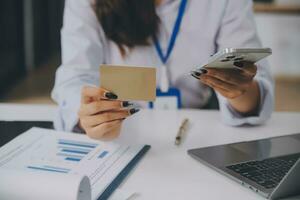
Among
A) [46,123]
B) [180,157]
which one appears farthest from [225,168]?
[46,123]

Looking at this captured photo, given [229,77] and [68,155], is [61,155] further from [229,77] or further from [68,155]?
[229,77]

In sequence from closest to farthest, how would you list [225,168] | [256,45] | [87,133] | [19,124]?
[225,168], [87,133], [19,124], [256,45]

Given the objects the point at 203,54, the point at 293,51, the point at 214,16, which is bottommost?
the point at 293,51

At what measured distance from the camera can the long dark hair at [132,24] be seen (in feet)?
4.11

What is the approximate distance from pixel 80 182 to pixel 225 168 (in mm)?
273

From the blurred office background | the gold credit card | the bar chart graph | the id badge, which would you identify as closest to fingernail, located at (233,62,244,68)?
the gold credit card

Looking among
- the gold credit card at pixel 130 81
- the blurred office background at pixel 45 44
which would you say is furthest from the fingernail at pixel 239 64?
the blurred office background at pixel 45 44

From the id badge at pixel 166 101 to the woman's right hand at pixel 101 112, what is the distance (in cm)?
37

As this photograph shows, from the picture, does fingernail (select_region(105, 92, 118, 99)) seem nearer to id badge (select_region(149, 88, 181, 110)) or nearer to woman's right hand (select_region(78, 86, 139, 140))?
woman's right hand (select_region(78, 86, 139, 140))

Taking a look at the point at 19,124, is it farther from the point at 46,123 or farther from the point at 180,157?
the point at 180,157

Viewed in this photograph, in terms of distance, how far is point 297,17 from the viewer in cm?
414

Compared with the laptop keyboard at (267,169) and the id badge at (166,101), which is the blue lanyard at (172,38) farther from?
the laptop keyboard at (267,169)

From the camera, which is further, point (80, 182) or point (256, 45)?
point (256, 45)

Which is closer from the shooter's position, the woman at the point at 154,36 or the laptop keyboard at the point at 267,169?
the laptop keyboard at the point at 267,169
